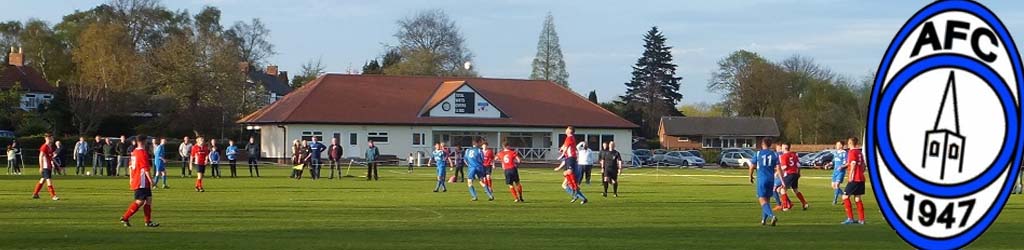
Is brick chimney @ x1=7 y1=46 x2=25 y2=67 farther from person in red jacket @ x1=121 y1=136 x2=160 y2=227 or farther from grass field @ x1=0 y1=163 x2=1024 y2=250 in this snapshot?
person in red jacket @ x1=121 y1=136 x2=160 y2=227

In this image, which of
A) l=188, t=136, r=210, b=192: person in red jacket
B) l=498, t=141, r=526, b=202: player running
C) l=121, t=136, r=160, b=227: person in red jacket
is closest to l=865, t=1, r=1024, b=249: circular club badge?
l=121, t=136, r=160, b=227: person in red jacket

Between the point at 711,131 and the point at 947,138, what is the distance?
10683cm

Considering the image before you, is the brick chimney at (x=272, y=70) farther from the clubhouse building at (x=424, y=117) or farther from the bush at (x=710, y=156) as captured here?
the bush at (x=710, y=156)

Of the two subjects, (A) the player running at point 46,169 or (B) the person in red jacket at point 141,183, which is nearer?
(B) the person in red jacket at point 141,183

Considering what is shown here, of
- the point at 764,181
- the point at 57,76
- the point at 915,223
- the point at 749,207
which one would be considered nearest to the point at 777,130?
the point at 57,76

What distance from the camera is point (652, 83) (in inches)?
4417

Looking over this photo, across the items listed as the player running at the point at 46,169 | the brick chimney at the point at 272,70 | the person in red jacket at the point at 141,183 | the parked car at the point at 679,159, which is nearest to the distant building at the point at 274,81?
the brick chimney at the point at 272,70

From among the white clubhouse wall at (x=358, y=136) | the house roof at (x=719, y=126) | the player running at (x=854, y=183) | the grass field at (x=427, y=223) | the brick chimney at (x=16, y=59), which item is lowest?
the grass field at (x=427, y=223)

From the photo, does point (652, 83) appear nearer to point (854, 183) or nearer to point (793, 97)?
point (793, 97)

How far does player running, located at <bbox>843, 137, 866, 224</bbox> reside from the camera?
20.3 metres

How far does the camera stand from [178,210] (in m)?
23.2

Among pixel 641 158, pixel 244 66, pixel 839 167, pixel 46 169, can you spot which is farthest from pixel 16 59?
pixel 839 167

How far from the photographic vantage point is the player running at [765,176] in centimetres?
1955

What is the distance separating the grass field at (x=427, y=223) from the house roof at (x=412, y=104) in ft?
139
